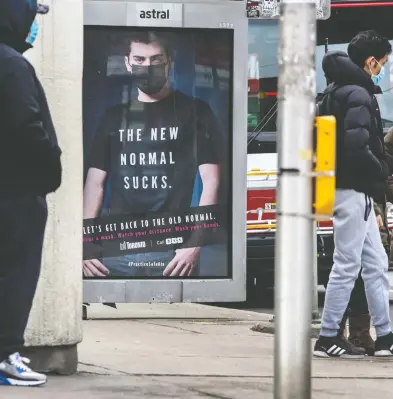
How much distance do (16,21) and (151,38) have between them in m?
3.95

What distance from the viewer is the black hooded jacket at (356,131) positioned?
7.86 metres

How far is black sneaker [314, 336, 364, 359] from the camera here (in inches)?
314

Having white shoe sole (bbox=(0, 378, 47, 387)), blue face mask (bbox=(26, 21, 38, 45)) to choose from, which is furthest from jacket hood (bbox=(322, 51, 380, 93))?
white shoe sole (bbox=(0, 378, 47, 387))

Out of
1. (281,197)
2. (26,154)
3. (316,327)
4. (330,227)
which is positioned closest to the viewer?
(281,197)

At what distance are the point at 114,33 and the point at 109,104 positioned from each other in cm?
→ 53

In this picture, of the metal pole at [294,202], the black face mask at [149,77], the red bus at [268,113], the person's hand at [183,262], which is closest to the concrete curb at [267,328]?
the person's hand at [183,262]

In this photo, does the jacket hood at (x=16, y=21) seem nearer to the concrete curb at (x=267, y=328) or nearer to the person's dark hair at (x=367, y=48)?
the person's dark hair at (x=367, y=48)

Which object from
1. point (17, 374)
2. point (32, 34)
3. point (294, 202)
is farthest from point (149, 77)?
point (294, 202)

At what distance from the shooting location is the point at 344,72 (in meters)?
8.10

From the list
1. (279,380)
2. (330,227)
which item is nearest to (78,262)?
(279,380)

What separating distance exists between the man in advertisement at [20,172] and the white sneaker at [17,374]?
0.01 meters

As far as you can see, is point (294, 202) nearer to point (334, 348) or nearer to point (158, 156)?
point (334, 348)

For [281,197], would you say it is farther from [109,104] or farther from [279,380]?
[109,104]

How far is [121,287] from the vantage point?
396 inches
